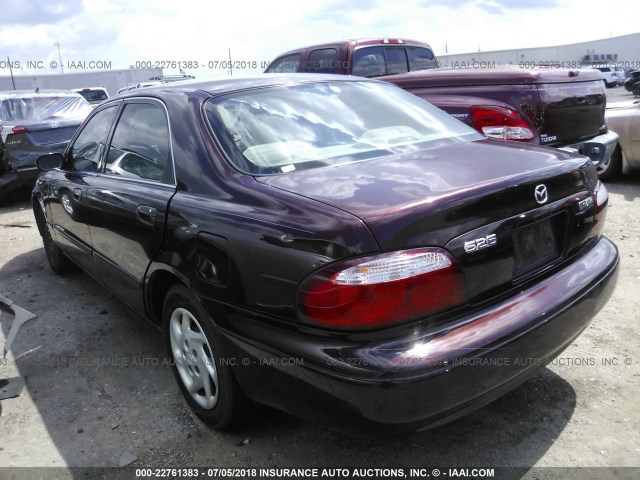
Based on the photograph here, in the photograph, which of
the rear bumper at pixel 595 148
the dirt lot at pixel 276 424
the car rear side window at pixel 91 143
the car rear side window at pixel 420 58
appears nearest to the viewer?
the dirt lot at pixel 276 424

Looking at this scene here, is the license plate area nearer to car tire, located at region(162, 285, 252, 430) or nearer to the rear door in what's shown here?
car tire, located at region(162, 285, 252, 430)

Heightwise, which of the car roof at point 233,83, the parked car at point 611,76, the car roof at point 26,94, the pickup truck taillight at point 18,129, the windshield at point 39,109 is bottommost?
the parked car at point 611,76

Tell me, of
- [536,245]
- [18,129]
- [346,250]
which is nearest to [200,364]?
[346,250]

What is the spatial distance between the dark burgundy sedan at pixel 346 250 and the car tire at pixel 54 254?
2.04 meters

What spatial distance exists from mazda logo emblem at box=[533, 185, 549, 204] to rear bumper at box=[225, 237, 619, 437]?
349mm

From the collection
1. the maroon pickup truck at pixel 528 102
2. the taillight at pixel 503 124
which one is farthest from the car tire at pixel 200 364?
the maroon pickup truck at pixel 528 102

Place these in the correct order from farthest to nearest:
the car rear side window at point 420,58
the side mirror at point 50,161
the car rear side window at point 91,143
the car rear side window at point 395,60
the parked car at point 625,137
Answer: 1. the car rear side window at point 420,58
2. the car rear side window at point 395,60
3. the parked car at point 625,137
4. the side mirror at point 50,161
5. the car rear side window at point 91,143

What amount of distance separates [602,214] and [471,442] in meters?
1.29

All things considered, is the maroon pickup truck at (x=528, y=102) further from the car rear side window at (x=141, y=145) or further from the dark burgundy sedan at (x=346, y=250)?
the car rear side window at (x=141, y=145)

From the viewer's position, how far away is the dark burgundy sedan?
1.89 meters

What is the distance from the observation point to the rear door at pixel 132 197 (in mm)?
2799

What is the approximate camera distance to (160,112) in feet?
9.78

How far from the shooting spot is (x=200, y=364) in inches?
104

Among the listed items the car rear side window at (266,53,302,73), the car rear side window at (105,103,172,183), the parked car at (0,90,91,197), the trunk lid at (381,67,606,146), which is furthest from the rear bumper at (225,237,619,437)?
the parked car at (0,90,91,197)
